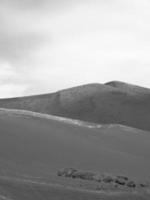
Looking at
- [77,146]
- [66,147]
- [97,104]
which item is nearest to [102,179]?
[66,147]

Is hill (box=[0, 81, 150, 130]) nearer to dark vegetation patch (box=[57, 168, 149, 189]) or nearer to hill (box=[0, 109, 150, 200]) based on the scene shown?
hill (box=[0, 109, 150, 200])

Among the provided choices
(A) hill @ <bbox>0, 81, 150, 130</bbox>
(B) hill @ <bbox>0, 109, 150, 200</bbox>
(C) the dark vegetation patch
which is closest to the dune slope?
(B) hill @ <bbox>0, 109, 150, 200</bbox>

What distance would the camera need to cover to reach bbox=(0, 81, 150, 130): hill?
76.5 feet

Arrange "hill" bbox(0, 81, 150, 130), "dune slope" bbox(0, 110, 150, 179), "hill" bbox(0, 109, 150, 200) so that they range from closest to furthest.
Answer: "hill" bbox(0, 109, 150, 200)
"dune slope" bbox(0, 110, 150, 179)
"hill" bbox(0, 81, 150, 130)

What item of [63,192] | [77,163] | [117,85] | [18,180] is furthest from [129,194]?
[117,85]

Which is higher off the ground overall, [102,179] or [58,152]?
[102,179]

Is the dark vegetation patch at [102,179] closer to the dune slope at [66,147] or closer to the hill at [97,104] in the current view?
the dune slope at [66,147]

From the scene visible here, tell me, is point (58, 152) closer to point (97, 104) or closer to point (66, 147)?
point (66, 147)

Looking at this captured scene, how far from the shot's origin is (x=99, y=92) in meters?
24.5

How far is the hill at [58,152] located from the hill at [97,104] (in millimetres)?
Answer: 1539

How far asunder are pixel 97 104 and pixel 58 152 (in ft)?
25.6

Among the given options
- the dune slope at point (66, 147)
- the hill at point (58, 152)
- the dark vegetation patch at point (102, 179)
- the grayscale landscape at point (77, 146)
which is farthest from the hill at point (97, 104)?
the dark vegetation patch at point (102, 179)

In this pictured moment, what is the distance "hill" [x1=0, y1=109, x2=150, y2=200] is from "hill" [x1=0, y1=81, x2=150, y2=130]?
1.54 m

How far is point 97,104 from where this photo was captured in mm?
23938
